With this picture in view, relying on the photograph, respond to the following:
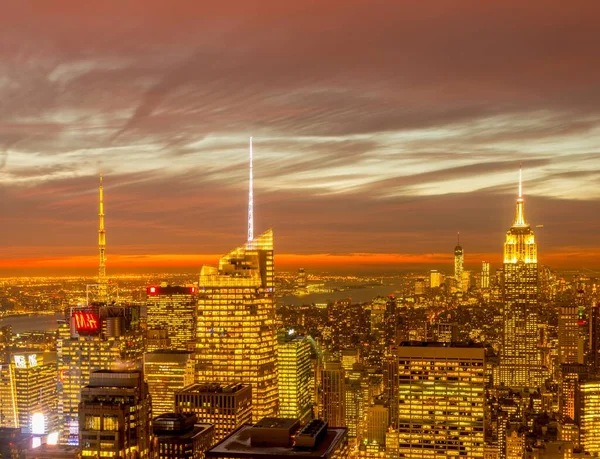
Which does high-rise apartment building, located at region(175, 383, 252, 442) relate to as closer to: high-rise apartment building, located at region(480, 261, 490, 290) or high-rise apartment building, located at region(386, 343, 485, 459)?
high-rise apartment building, located at region(386, 343, 485, 459)

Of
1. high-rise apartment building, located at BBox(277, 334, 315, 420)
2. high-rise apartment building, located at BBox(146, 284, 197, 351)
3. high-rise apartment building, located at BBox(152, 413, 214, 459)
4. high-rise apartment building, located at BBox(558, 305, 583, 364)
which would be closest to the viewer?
high-rise apartment building, located at BBox(152, 413, 214, 459)

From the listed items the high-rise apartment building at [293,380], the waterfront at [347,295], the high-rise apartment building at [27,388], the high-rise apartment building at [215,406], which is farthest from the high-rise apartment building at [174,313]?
the high-rise apartment building at [215,406]

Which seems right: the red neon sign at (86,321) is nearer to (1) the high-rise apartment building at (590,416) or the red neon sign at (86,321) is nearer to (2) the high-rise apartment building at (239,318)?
(2) the high-rise apartment building at (239,318)

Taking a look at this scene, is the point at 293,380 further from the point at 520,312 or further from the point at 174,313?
the point at 520,312

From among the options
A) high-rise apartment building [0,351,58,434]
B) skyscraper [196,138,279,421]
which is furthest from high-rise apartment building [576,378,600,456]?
high-rise apartment building [0,351,58,434]

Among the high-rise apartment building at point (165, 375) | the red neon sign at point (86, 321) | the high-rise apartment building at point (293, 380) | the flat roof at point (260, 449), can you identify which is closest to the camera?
the flat roof at point (260, 449)

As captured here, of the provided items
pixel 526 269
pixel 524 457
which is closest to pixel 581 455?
pixel 524 457
